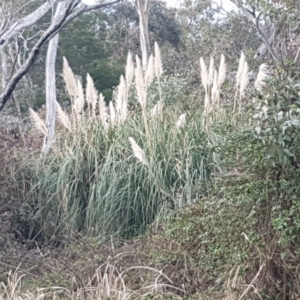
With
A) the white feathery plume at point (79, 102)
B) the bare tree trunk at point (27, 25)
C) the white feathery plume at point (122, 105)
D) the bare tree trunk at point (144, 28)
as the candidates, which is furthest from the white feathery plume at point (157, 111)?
the bare tree trunk at point (144, 28)

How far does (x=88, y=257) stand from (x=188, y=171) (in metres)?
1.54

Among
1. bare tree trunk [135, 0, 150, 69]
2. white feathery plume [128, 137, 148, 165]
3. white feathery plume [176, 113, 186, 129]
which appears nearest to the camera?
white feathery plume [128, 137, 148, 165]

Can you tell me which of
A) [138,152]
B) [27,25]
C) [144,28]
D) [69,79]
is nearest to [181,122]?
[138,152]

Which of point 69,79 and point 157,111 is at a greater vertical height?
point 69,79

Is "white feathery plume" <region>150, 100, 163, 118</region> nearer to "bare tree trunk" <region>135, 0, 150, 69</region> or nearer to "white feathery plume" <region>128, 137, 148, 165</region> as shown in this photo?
"white feathery plume" <region>128, 137, 148, 165</region>

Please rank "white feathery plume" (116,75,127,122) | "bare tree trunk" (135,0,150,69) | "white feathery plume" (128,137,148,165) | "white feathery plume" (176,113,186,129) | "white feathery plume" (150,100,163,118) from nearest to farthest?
"white feathery plume" (128,137,148,165), "white feathery plume" (176,113,186,129), "white feathery plume" (150,100,163,118), "white feathery plume" (116,75,127,122), "bare tree trunk" (135,0,150,69)

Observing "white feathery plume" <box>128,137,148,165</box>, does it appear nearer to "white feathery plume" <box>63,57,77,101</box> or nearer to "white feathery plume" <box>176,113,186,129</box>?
"white feathery plume" <box>176,113,186,129</box>

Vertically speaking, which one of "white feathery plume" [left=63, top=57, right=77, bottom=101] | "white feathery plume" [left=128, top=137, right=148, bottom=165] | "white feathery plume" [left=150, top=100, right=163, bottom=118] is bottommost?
"white feathery plume" [left=128, top=137, right=148, bottom=165]

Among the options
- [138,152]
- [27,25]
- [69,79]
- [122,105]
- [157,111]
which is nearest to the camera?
[27,25]

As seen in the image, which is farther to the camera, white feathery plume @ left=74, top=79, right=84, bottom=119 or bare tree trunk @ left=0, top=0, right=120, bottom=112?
white feathery plume @ left=74, top=79, right=84, bottom=119

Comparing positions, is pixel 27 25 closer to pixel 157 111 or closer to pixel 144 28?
pixel 157 111

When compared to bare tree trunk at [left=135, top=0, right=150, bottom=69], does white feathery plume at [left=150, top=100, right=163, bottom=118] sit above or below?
below

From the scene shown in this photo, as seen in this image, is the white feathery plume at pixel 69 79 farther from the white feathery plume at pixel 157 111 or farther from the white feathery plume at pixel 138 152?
the white feathery plume at pixel 138 152

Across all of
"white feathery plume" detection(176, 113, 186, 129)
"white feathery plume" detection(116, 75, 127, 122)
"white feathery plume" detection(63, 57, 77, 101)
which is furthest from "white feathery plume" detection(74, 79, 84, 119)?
"white feathery plume" detection(176, 113, 186, 129)
